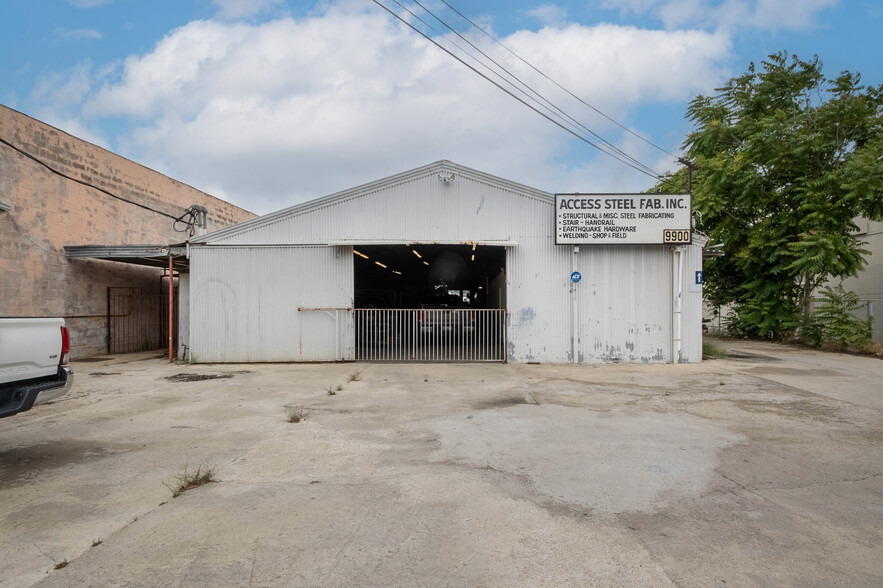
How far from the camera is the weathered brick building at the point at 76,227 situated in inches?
509

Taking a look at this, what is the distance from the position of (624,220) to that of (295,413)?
32.1 feet

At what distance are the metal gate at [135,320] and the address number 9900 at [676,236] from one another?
1635 cm

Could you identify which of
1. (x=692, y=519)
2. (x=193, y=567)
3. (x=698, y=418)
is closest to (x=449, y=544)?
(x=193, y=567)

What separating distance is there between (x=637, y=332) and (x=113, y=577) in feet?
41.8

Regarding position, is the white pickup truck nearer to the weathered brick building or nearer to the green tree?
the weathered brick building

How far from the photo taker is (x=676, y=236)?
44.1 feet

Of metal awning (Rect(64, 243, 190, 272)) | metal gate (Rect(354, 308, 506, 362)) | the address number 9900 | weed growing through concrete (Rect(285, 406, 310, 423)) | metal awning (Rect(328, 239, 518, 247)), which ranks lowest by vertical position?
weed growing through concrete (Rect(285, 406, 310, 423))

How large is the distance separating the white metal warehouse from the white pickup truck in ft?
27.2

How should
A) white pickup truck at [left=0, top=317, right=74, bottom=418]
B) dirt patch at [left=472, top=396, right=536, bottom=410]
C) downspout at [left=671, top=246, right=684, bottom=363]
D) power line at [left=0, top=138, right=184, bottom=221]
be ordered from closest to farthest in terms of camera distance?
white pickup truck at [left=0, top=317, right=74, bottom=418]
dirt patch at [left=472, top=396, right=536, bottom=410]
power line at [left=0, top=138, right=184, bottom=221]
downspout at [left=671, top=246, right=684, bottom=363]

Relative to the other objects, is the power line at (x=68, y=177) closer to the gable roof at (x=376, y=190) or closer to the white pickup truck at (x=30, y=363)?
the gable roof at (x=376, y=190)

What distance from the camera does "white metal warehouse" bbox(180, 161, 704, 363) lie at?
13672 millimetres

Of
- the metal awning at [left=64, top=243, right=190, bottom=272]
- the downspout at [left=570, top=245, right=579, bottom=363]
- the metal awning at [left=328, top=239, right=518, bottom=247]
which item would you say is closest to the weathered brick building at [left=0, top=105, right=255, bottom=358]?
the metal awning at [left=64, top=243, right=190, bottom=272]

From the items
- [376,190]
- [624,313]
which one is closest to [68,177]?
[376,190]

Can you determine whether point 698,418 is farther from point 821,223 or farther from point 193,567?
Result: point 821,223
